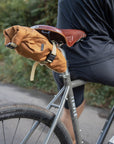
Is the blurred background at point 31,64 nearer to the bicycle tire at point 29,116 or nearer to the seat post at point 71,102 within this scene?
the seat post at point 71,102

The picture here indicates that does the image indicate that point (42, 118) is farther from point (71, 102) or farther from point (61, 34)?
point (61, 34)

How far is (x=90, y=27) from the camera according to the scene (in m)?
1.33

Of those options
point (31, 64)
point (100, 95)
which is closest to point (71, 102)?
point (100, 95)

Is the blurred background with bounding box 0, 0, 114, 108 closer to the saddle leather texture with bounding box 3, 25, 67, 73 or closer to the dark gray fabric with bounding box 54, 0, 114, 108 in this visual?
the dark gray fabric with bounding box 54, 0, 114, 108

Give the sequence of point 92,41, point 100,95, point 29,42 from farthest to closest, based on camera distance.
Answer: point 100,95, point 92,41, point 29,42

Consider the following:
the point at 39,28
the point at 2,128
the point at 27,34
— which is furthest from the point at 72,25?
the point at 2,128

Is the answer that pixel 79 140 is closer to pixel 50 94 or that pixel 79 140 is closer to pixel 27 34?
pixel 27 34

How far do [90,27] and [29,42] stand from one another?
0.56 metres

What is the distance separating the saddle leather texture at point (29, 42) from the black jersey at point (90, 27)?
0.96 ft

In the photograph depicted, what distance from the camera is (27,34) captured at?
3.16 feet

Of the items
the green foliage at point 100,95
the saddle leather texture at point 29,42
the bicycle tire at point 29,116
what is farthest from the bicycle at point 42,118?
→ the green foliage at point 100,95

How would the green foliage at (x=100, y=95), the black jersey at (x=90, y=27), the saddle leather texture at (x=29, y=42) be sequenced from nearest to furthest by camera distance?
the saddle leather texture at (x=29, y=42) → the black jersey at (x=90, y=27) → the green foliage at (x=100, y=95)

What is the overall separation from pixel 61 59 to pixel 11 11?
486 centimetres

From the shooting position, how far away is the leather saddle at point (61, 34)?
112 centimetres
